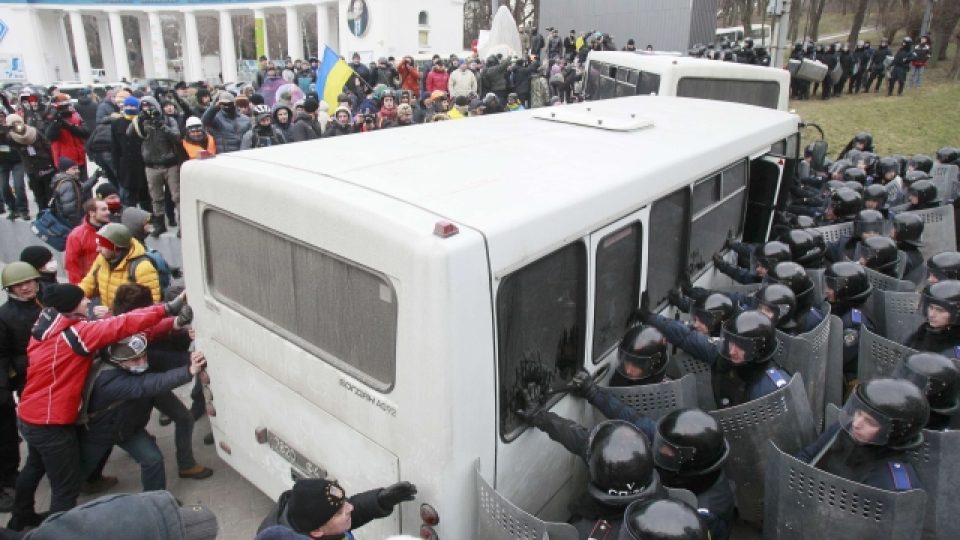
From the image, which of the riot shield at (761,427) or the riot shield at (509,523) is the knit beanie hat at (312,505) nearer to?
the riot shield at (509,523)

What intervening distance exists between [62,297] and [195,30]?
44.5 m

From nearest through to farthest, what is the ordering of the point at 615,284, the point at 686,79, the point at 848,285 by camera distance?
the point at 615,284, the point at 848,285, the point at 686,79

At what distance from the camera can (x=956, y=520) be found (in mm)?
3318

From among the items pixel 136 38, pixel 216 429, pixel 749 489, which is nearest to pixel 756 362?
pixel 749 489

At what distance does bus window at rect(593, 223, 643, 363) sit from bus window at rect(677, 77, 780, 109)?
6.87 m

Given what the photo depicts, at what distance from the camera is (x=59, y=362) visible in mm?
3711

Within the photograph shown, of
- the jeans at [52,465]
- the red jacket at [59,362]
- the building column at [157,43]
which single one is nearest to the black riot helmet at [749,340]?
the red jacket at [59,362]

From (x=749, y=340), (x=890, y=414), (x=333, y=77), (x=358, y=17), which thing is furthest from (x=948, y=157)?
(x=358, y=17)

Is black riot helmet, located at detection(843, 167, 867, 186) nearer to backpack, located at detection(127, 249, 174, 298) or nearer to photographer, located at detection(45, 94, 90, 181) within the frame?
backpack, located at detection(127, 249, 174, 298)

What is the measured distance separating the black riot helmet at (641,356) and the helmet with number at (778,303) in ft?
3.76

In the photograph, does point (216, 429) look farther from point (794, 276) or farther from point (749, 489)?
point (794, 276)

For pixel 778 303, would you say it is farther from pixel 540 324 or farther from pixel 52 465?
pixel 52 465

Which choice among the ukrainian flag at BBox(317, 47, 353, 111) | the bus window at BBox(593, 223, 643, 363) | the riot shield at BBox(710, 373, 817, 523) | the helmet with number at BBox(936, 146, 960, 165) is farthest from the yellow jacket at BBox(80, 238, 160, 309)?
the helmet with number at BBox(936, 146, 960, 165)

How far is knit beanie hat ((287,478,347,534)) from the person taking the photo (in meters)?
2.60
